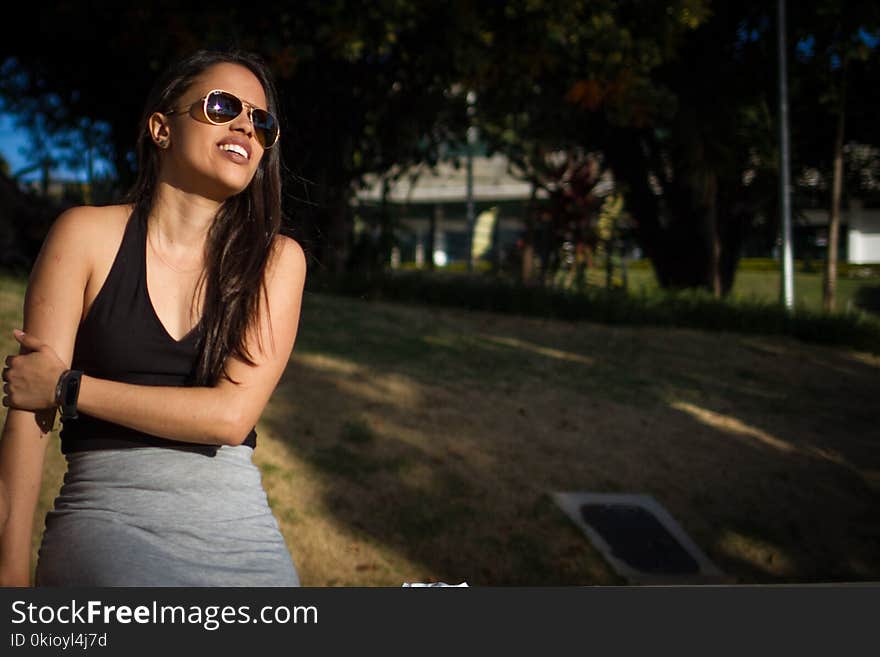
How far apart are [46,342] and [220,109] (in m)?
0.60

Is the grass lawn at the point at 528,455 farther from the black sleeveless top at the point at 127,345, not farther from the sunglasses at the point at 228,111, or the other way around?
the sunglasses at the point at 228,111

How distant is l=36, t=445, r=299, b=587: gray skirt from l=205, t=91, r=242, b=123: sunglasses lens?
2.29 ft

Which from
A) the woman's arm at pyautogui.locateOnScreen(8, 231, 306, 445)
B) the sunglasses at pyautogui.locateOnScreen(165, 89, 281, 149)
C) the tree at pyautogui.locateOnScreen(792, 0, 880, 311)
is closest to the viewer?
the woman's arm at pyautogui.locateOnScreen(8, 231, 306, 445)

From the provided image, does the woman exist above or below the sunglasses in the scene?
below

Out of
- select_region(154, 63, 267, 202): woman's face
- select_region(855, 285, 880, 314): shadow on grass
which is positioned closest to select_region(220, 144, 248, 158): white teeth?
select_region(154, 63, 267, 202): woman's face

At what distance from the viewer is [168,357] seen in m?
2.03

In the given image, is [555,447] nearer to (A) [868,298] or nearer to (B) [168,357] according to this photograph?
(B) [168,357]

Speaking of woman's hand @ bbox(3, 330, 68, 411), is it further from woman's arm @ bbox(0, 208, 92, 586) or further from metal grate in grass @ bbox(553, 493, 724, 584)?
metal grate in grass @ bbox(553, 493, 724, 584)

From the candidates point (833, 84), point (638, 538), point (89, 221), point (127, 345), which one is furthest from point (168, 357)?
point (833, 84)

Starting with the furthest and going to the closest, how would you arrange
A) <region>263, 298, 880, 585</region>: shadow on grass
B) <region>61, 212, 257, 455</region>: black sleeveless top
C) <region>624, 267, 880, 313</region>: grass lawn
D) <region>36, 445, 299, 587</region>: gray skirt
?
<region>624, 267, 880, 313</region>: grass lawn, <region>263, 298, 880, 585</region>: shadow on grass, <region>61, 212, 257, 455</region>: black sleeveless top, <region>36, 445, 299, 587</region>: gray skirt

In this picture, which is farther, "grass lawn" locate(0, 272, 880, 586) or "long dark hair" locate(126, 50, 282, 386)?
"grass lawn" locate(0, 272, 880, 586)

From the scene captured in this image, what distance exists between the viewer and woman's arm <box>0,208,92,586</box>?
190 cm

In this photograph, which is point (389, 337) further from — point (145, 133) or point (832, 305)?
point (832, 305)

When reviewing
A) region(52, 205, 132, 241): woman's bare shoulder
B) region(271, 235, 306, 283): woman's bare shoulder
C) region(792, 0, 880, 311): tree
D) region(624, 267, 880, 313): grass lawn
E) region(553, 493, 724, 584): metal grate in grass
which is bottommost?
region(553, 493, 724, 584): metal grate in grass
